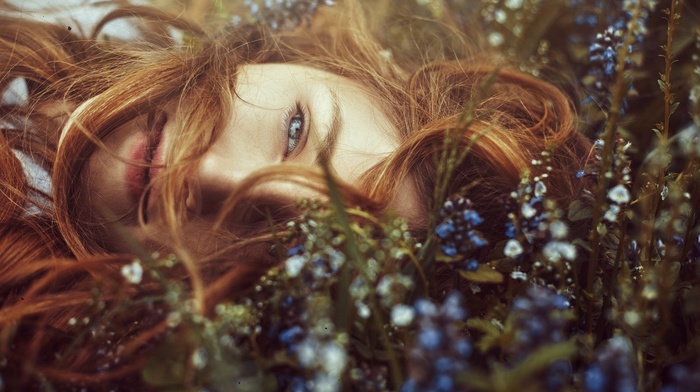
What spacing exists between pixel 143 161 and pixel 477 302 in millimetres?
674

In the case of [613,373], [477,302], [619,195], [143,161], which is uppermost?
[619,195]

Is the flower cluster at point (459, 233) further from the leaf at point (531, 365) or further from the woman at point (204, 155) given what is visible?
the leaf at point (531, 365)

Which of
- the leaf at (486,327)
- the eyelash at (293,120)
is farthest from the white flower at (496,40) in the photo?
the leaf at (486,327)

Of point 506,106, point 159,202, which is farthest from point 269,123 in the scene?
point 506,106

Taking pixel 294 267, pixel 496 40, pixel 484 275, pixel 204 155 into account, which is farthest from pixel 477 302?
pixel 496 40

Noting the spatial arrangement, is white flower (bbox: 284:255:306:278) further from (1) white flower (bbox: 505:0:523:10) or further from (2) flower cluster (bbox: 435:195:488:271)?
(1) white flower (bbox: 505:0:523:10)

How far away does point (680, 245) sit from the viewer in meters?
1.06

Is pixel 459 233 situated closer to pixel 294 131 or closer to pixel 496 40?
pixel 294 131

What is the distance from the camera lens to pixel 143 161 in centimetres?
115

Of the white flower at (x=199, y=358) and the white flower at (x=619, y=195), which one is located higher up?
the white flower at (x=619, y=195)

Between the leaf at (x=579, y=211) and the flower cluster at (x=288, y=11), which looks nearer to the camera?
the leaf at (x=579, y=211)

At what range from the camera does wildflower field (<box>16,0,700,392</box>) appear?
660 mm

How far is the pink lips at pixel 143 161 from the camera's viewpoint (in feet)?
3.75

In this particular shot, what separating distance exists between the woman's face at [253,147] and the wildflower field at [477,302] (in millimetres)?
143
